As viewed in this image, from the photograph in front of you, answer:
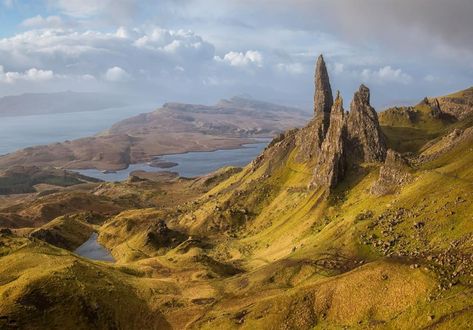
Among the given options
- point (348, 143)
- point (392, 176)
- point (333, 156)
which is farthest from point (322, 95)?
point (392, 176)

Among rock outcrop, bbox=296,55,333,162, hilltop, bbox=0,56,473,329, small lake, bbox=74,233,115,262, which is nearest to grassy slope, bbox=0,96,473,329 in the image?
hilltop, bbox=0,56,473,329

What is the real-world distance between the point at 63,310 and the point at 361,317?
47.1 meters

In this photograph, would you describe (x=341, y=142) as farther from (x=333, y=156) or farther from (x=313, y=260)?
(x=313, y=260)

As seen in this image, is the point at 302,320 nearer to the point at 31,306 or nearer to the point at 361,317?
the point at 361,317

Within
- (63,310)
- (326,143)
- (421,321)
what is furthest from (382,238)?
(326,143)

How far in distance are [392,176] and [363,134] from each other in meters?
33.6

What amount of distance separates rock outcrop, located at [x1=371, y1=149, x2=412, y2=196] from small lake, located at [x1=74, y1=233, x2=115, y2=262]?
91823 millimetres

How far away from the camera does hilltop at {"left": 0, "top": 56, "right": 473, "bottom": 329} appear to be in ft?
212

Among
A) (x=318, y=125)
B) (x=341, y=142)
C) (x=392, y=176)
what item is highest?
(x=318, y=125)

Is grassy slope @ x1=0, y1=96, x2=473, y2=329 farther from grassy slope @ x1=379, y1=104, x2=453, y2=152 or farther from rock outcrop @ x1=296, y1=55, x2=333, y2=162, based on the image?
rock outcrop @ x1=296, y1=55, x2=333, y2=162

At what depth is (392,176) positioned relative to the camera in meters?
109

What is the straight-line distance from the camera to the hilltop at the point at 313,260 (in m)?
64.6

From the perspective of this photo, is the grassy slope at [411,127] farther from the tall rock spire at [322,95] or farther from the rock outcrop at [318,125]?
the tall rock spire at [322,95]

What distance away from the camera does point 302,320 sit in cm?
6725
